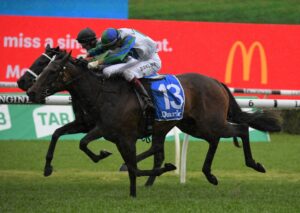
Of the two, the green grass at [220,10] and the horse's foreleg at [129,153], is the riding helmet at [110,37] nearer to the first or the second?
the horse's foreleg at [129,153]

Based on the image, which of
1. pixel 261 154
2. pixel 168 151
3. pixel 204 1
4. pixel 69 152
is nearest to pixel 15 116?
pixel 69 152

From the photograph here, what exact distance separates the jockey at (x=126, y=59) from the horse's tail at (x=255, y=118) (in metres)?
1.19

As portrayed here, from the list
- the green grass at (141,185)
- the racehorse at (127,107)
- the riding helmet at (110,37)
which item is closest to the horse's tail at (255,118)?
the racehorse at (127,107)

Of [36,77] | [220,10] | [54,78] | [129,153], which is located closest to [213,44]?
[220,10]

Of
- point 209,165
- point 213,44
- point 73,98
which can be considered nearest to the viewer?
point 73,98

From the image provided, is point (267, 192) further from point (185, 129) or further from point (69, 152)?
point (69, 152)

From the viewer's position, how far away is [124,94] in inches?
298

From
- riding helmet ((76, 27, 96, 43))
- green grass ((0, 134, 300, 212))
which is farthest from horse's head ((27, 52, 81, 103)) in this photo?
riding helmet ((76, 27, 96, 43))

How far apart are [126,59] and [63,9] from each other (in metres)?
10.3

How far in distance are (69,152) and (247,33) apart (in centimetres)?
602

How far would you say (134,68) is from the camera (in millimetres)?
7754

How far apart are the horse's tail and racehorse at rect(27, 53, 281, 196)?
0.94ft

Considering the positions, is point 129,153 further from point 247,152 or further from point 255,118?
point 255,118

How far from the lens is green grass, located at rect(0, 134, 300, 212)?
6848 mm
